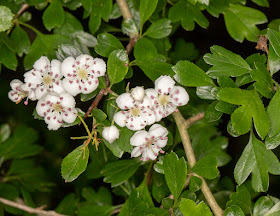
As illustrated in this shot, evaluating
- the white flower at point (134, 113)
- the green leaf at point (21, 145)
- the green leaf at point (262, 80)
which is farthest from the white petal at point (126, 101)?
the green leaf at point (21, 145)

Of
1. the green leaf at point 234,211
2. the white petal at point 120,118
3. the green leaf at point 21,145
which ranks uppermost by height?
the white petal at point 120,118

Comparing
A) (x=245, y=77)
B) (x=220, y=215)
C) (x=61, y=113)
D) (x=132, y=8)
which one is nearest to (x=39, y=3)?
(x=132, y=8)

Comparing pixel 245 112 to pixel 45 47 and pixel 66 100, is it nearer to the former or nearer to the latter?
pixel 66 100

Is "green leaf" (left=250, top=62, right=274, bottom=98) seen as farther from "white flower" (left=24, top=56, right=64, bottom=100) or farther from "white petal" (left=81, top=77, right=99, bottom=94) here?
"white flower" (left=24, top=56, right=64, bottom=100)

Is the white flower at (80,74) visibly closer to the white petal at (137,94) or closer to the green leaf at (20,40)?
the white petal at (137,94)

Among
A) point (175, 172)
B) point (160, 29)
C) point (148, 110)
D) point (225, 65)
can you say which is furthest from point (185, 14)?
point (175, 172)

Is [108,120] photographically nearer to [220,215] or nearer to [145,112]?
[145,112]

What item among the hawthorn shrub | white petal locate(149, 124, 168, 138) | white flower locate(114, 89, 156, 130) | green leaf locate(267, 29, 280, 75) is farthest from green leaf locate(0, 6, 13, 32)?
green leaf locate(267, 29, 280, 75)
